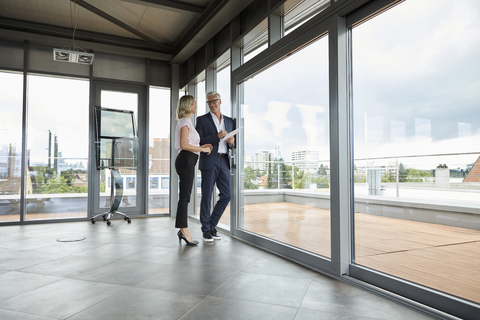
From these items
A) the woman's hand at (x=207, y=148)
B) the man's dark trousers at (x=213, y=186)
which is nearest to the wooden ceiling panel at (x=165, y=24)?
the woman's hand at (x=207, y=148)

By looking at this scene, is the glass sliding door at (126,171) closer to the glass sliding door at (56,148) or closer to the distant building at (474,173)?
the glass sliding door at (56,148)

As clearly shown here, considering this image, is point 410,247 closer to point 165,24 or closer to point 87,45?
point 165,24

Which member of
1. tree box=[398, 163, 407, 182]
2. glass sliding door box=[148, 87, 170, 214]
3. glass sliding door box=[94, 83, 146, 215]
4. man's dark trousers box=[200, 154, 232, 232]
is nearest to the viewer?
tree box=[398, 163, 407, 182]

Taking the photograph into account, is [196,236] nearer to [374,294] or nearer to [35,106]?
[374,294]

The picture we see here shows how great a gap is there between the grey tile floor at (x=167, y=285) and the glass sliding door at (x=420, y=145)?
0.31 metres

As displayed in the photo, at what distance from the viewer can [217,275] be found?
2434 millimetres

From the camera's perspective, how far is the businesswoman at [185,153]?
3.30m

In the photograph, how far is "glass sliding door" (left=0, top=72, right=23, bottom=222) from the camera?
4922 mm

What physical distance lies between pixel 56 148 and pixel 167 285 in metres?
4.06

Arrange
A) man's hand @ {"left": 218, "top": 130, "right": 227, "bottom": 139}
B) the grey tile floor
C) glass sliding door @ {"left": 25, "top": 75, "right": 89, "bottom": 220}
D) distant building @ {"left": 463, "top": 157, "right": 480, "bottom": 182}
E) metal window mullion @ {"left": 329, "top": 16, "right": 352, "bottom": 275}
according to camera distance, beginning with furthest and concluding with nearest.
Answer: glass sliding door @ {"left": 25, "top": 75, "right": 89, "bottom": 220}, man's hand @ {"left": 218, "top": 130, "right": 227, "bottom": 139}, metal window mullion @ {"left": 329, "top": 16, "right": 352, "bottom": 275}, the grey tile floor, distant building @ {"left": 463, "top": 157, "right": 480, "bottom": 182}

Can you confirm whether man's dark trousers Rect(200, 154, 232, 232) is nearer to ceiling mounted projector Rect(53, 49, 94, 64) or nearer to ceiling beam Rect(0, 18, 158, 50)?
ceiling mounted projector Rect(53, 49, 94, 64)

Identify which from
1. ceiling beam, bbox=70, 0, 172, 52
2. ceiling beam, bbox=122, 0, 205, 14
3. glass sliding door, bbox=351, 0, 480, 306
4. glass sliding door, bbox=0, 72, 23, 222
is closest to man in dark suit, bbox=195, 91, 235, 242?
ceiling beam, bbox=122, 0, 205, 14

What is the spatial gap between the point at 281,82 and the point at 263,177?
3.29 feet

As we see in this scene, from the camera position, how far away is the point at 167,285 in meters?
2.22
